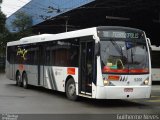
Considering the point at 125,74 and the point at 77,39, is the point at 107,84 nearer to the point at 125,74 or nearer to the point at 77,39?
the point at 125,74

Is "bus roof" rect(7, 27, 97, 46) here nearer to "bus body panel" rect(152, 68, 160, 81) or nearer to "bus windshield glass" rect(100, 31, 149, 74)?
"bus windshield glass" rect(100, 31, 149, 74)

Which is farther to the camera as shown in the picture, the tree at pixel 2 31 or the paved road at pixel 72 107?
the tree at pixel 2 31

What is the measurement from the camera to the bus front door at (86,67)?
15.1 m

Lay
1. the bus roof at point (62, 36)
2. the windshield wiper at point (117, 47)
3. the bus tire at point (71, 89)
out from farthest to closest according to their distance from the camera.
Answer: the bus tire at point (71, 89) → the bus roof at point (62, 36) → the windshield wiper at point (117, 47)

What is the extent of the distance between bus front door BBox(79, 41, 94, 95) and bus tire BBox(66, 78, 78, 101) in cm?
75

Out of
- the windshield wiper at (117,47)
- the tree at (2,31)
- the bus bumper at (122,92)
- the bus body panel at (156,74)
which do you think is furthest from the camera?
the tree at (2,31)

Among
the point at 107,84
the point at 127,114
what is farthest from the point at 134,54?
the point at 127,114

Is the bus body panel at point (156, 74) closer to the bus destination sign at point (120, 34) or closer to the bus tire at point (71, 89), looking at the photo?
the bus tire at point (71, 89)

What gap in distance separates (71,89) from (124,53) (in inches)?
116

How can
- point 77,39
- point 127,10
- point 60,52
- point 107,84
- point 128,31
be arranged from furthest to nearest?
point 127,10 < point 60,52 < point 77,39 < point 128,31 < point 107,84

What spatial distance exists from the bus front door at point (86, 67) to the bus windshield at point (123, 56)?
0.61 meters

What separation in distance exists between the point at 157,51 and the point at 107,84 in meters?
17.9

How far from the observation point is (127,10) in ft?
142

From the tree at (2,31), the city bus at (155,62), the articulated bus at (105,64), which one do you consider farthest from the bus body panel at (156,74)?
the tree at (2,31)
